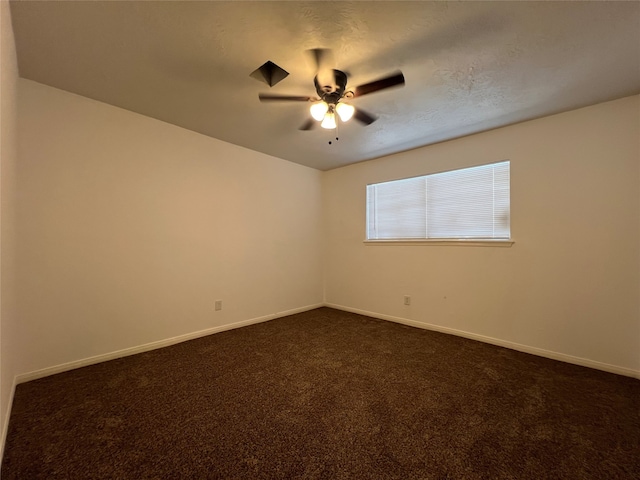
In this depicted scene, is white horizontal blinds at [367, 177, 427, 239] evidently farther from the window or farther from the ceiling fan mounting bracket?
the ceiling fan mounting bracket

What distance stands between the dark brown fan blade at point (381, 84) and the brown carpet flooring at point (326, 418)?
2.14 meters

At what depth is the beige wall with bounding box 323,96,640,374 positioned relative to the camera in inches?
88.7

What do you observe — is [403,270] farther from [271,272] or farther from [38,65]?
[38,65]

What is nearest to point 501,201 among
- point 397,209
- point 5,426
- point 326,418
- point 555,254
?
point 555,254

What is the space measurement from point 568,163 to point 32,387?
497 centimetres

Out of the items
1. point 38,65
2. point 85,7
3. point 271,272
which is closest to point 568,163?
point 271,272

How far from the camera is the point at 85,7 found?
4.66 feet

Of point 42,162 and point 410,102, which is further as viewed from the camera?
point 410,102

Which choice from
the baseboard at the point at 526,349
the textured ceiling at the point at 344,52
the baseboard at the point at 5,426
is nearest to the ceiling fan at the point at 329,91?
the textured ceiling at the point at 344,52

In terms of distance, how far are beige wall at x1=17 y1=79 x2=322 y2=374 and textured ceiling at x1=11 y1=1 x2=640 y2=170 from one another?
13.6 inches

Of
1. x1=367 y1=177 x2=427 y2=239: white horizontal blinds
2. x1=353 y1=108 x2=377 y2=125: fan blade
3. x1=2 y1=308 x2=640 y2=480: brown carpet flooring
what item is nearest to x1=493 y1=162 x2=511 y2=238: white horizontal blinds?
x1=367 y1=177 x2=427 y2=239: white horizontal blinds

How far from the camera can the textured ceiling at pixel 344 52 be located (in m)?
1.44

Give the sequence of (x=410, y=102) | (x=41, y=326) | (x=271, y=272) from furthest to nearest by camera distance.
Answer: (x=271, y=272), (x=410, y=102), (x=41, y=326)

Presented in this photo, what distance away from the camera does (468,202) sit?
313cm
